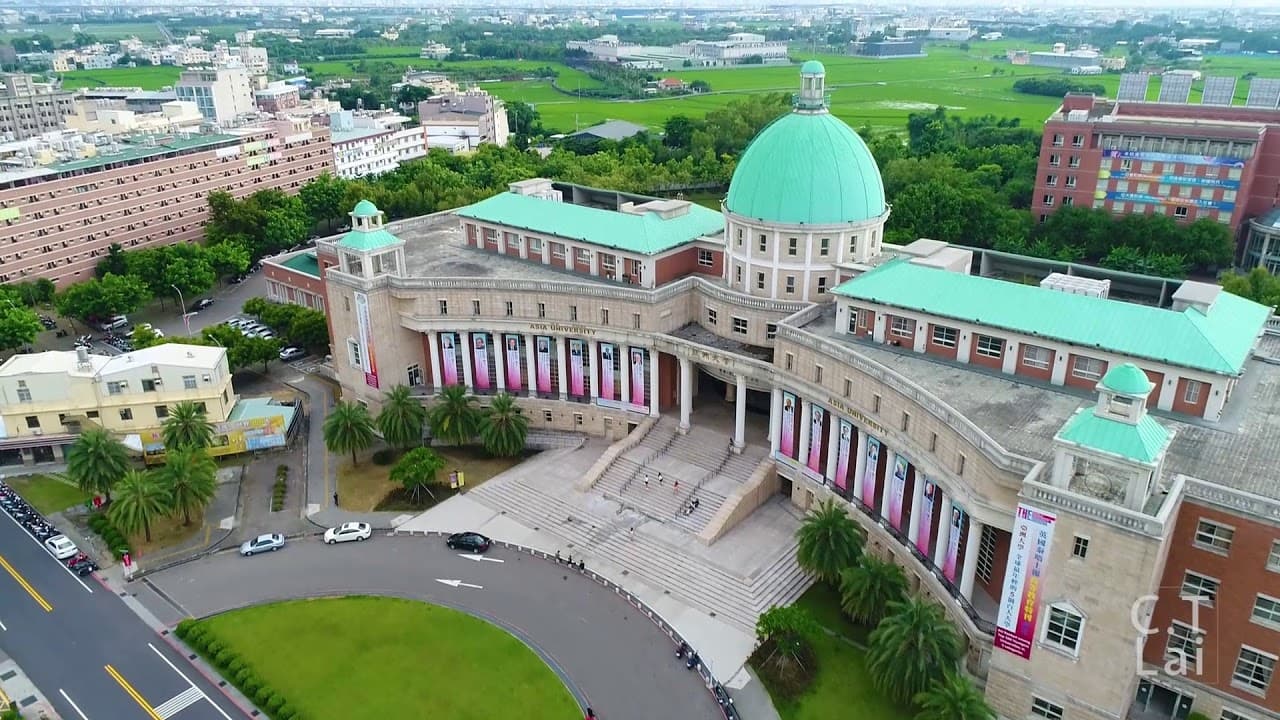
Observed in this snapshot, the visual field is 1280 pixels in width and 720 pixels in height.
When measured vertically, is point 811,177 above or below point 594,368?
above

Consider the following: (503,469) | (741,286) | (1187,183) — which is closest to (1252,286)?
(1187,183)

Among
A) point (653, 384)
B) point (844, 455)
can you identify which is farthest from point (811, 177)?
point (844, 455)

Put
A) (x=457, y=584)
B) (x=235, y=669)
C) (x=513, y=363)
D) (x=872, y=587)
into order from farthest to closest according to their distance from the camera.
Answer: (x=513, y=363) → (x=457, y=584) → (x=872, y=587) → (x=235, y=669)

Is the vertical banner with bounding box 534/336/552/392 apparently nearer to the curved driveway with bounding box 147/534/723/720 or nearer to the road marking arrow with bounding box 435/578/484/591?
the curved driveway with bounding box 147/534/723/720

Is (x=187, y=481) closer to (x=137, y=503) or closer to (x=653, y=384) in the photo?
(x=137, y=503)

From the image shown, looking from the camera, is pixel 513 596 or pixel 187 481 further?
pixel 187 481

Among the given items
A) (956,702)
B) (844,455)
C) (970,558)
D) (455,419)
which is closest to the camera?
(956,702)
